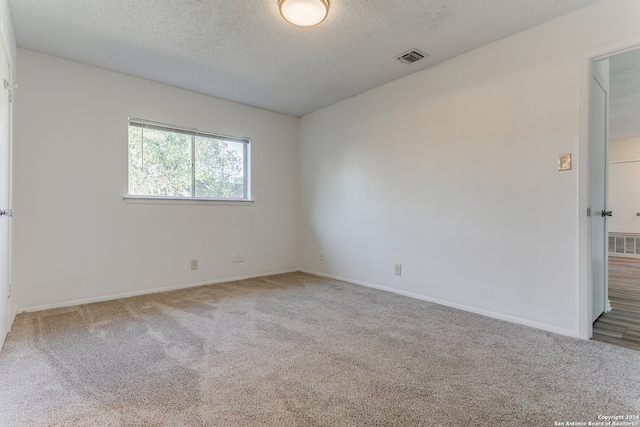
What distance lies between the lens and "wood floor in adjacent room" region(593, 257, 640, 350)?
2.31m

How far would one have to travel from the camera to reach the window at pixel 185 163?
3588 mm

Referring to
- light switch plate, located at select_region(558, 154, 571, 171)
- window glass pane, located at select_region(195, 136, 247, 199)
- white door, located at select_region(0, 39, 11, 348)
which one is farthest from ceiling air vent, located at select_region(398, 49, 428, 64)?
white door, located at select_region(0, 39, 11, 348)

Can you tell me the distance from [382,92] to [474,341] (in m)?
2.90

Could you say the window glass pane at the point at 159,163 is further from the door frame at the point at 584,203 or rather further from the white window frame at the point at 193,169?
the door frame at the point at 584,203

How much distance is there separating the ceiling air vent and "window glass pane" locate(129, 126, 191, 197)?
9.01 feet

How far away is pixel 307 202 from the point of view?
4.89 meters

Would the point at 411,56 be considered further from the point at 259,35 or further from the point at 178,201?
the point at 178,201

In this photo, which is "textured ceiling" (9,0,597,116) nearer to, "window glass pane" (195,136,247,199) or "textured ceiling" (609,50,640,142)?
"window glass pane" (195,136,247,199)

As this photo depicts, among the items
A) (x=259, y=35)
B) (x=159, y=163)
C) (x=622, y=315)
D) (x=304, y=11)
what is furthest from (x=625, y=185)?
(x=159, y=163)

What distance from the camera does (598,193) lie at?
8.95 feet

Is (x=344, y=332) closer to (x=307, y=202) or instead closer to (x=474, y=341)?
(x=474, y=341)

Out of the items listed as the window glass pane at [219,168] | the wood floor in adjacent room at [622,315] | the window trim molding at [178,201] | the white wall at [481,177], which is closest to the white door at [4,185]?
the window trim molding at [178,201]

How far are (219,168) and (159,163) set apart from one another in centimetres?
77

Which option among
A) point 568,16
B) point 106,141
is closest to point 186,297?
point 106,141
